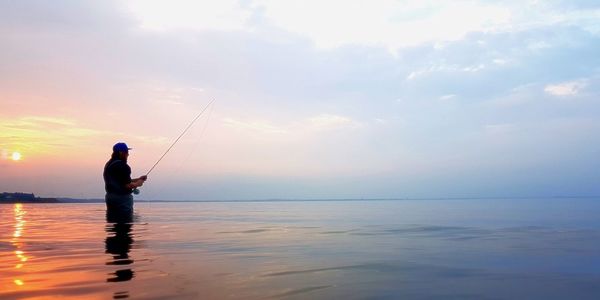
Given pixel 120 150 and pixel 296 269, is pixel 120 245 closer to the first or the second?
pixel 120 150

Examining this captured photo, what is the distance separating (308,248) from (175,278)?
4.69m

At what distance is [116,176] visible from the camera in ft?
44.4

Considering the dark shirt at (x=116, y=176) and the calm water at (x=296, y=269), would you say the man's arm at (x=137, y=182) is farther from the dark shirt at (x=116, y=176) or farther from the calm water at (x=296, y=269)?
the calm water at (x=296, y=269)

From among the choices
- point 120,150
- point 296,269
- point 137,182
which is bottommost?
point 296,269

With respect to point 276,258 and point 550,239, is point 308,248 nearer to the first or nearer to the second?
point 276,258

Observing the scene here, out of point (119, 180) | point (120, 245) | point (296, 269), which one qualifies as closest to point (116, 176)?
point (119, 180)

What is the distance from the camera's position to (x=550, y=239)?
13.7m

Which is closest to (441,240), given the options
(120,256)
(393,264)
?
(393,264)

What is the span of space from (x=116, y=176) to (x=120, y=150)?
2.55ft

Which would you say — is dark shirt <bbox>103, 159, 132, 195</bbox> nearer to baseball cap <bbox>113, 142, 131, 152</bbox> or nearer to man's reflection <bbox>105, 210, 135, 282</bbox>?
baseball cap <bbox>113, 142, 131, 152</bbox>

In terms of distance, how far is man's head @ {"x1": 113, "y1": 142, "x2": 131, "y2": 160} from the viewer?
13.5 m

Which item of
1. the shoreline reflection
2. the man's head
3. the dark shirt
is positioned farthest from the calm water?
the man's head

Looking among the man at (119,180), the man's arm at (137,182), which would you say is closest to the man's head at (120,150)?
the man at (119,180)

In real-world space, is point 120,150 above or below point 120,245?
above
